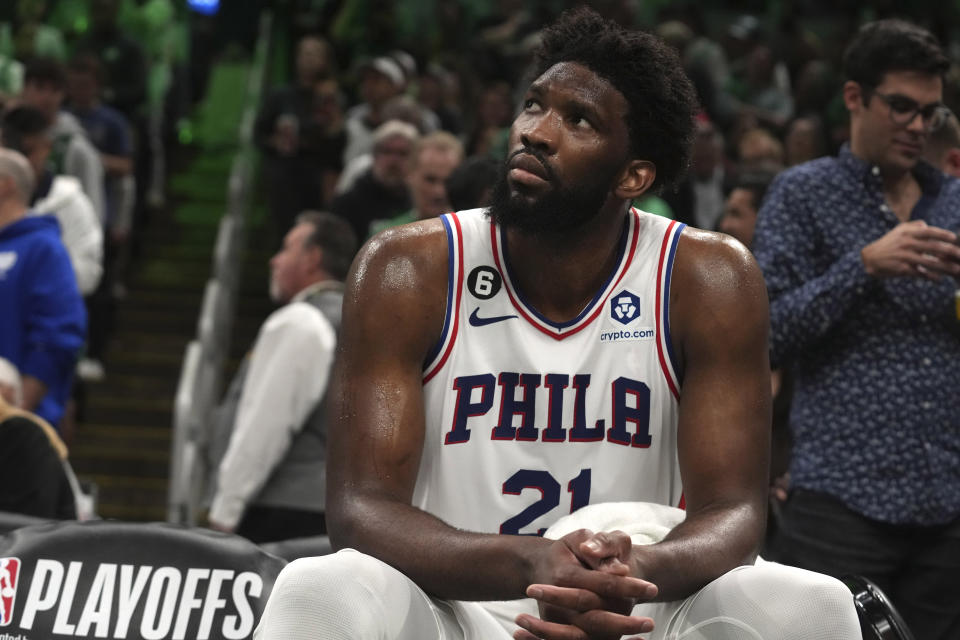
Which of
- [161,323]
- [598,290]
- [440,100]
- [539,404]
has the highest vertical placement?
[440,100]

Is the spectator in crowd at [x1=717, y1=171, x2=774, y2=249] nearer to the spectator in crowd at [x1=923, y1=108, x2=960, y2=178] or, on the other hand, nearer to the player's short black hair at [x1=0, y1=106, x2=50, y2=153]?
the spectator in crowd at [x1=923, y1=108, x2=960, y2=178]

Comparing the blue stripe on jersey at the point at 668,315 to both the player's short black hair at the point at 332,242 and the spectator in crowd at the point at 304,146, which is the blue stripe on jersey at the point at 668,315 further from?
the spectator in crowd at the point at 304,146

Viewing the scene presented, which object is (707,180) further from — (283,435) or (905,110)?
(905,110)

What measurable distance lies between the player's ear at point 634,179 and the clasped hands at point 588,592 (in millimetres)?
785

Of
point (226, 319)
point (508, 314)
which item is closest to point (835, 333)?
point (508, 314)

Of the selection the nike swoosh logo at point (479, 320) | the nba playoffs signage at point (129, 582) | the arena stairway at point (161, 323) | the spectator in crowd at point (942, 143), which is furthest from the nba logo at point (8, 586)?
the arena stairway at point (161, 323)

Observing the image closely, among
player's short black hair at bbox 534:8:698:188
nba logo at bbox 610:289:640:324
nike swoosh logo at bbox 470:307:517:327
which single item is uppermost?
player's short black hair at bbox 534:8:698:188

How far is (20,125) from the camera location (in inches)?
265

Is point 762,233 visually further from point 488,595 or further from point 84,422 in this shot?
point 84,422

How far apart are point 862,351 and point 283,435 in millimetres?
2212

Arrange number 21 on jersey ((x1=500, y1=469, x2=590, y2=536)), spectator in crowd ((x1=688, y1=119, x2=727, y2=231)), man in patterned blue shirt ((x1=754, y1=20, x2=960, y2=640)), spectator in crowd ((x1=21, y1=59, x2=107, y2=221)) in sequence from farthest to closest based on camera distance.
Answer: spectator in crowd ((x1=688, y1=119, x2=727, y2=231)) < spectator in crowd ((x1=21, y1=59, x2=107, y2=221)) < man in patterned blue shirt ((x1=754, y1=20, x2=960, y2=640)) < number 21 on jersey ((x1=500, y1=469, x2=590, y2=536))

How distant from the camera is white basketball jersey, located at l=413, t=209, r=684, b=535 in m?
2.76

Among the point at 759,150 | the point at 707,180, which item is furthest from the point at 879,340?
the point at 707,180

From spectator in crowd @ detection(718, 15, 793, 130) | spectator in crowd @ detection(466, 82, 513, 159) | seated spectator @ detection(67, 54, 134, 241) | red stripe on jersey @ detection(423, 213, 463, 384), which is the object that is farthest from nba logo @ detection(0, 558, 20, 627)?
spectator in crowd @ detection(718, 15, 793, 130)
